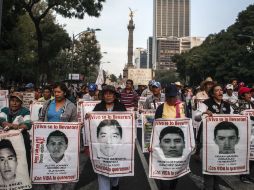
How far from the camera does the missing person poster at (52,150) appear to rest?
6191mm

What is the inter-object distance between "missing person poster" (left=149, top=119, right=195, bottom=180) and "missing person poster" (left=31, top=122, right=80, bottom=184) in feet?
3.52

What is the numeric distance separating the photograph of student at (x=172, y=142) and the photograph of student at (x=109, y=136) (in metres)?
0.63

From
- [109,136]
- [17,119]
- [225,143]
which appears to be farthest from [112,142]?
[225,143]

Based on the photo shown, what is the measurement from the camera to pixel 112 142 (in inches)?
240

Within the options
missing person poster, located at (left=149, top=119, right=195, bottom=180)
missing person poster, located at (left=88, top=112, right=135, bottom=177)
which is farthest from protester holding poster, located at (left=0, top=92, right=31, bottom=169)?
missing person poster, located at (left=149, top=119, right=195, bottom=180)

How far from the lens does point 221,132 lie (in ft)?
22.1

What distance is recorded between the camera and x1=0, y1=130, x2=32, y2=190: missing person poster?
5938mm

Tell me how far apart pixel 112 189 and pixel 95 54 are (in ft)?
229

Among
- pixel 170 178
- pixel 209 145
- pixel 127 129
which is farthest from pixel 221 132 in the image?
pixel 127 129

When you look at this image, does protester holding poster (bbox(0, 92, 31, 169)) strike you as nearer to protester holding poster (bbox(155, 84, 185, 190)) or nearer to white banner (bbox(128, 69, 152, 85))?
protester holding poster (bbox(155, 84, 185, 190))

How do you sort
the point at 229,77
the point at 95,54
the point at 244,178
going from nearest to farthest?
the point at 244,178
the point at 229,77
the point at 95,54

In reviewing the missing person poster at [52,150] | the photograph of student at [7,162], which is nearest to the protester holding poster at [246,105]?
the missing person poster at [52,150]

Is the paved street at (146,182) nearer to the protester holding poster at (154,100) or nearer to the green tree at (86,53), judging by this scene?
the protester holding poster at (154,100)

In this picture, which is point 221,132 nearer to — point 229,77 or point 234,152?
point 234,152
